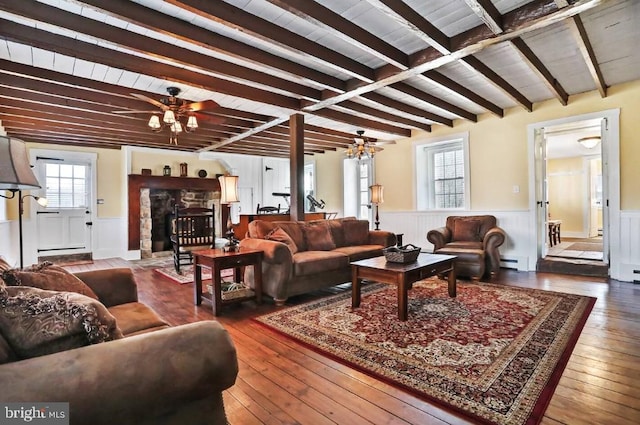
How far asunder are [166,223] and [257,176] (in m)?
2.55

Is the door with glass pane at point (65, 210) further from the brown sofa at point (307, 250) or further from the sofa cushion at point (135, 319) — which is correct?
the sofa cushion at point (135, 319)

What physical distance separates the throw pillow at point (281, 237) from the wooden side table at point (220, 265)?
33 centimetres

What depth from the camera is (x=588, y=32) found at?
3035mm

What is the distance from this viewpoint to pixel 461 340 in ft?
8.27

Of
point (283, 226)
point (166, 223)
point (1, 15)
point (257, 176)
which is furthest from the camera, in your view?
point (257, 176)

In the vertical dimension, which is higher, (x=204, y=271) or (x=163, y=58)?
(x=163, y=58)

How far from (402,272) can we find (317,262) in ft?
3.83

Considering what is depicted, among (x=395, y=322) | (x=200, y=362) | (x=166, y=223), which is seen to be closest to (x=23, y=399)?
(x=200, y=362)

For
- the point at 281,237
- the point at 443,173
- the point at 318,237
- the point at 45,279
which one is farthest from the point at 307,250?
the point at 443,173

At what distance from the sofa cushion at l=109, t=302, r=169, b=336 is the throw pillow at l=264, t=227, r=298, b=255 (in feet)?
6.32

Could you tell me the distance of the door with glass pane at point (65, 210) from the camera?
673 centimetres

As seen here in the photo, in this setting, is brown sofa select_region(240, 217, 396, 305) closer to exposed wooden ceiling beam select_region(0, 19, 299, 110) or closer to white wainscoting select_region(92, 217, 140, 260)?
exposed wooden ceiling beam select_region(0, 19, 299, 110)

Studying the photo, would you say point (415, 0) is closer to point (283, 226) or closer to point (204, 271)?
point (283, 226)

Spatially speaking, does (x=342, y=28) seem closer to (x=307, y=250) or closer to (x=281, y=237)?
(x=281, y=237)
